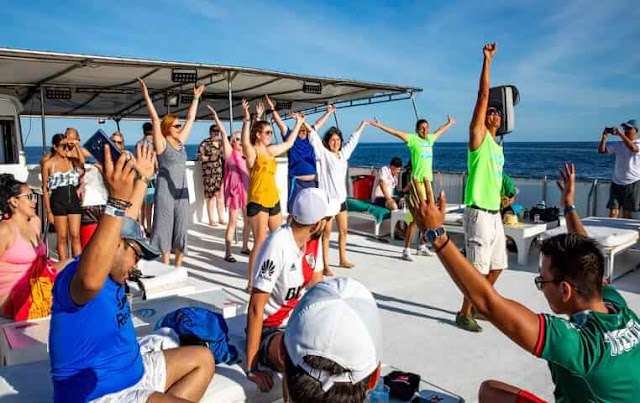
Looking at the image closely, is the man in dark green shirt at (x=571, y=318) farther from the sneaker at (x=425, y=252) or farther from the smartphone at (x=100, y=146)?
the sneaker at (x=425, y=252)

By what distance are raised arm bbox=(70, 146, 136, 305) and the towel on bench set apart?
23.1ft

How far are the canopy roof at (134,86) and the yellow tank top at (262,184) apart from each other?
3324 mm

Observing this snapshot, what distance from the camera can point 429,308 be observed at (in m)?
5.14

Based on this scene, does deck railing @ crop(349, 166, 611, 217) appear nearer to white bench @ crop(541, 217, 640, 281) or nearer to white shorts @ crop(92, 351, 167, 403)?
white bench @ crop(541, 217, 640, 281)

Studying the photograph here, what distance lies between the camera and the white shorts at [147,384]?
2.14m

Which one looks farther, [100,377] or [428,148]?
[428,148]

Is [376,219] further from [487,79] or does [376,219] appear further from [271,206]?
[487,79]

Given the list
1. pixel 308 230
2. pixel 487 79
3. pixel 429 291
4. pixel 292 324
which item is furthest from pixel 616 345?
pixel 429 291

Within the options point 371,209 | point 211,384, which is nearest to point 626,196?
point 371,209

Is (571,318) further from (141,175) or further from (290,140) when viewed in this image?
(290,140)

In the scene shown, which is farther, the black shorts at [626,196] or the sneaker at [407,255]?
the black shorts at [626,196]

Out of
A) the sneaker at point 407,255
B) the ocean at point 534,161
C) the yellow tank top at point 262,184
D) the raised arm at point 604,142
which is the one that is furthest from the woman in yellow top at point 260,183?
the ocean at point 534,161

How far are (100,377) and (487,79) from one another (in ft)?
11.2

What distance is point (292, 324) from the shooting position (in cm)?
128
